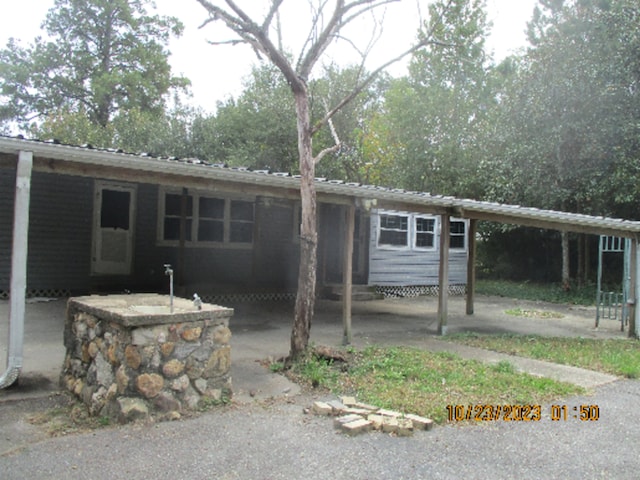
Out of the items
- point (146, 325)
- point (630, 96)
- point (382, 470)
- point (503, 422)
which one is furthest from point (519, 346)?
point (630, 96)

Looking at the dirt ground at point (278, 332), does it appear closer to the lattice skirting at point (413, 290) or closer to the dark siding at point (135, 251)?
the lattice skirting at point (413, 290)

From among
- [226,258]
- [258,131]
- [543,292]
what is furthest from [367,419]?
[258,131]

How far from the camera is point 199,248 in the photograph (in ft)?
37.5

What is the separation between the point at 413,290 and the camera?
15.4 meters

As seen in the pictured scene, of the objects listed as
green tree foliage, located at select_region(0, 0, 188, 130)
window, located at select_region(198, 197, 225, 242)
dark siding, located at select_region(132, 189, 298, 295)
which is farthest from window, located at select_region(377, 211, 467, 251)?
green tree foliage, located at select_region(0, 0, 188, 130)

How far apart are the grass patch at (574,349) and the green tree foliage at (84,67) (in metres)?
21.5

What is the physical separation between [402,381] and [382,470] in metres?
2.06

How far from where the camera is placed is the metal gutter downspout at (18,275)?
464 cm

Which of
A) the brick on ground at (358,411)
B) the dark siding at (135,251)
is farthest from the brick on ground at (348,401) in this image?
the dark siding at (135,251)

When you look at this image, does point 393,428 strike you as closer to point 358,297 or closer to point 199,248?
point 199,248

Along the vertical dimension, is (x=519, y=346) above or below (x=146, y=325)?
below

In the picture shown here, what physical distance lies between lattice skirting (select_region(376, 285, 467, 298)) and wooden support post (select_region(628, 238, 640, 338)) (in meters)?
6.25

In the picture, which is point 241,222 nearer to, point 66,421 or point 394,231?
point 394,231

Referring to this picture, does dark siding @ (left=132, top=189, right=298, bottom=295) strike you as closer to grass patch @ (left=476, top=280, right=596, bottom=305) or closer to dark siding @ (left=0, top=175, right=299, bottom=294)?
dark siding @ (left=0, top=175, right=299, bottom=294)
